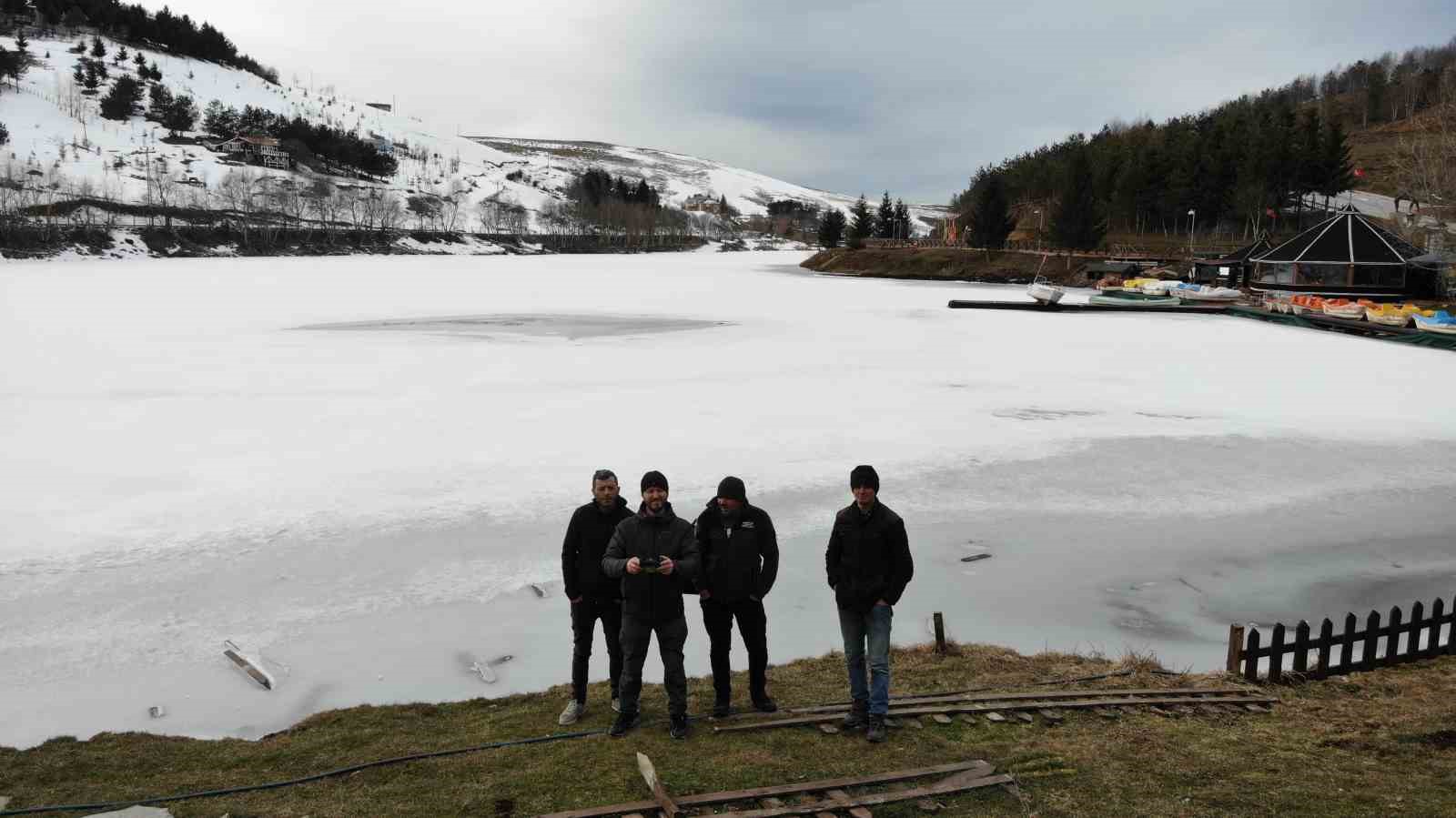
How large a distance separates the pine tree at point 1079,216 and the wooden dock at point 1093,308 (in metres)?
29.1

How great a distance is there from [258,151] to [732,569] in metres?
172

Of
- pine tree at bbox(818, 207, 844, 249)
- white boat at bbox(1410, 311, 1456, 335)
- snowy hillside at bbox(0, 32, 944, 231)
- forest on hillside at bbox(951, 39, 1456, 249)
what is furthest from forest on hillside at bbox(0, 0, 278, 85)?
white boat at bbox(1410, 311, 1456, 335)

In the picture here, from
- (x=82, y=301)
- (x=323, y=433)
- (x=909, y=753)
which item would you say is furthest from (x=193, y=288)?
(x=909, y=753)

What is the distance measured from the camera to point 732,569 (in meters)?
5.27

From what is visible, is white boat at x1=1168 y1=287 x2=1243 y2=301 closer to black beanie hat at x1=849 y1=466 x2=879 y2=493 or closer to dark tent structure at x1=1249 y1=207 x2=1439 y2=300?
dark tent structure at x1=1249 y1=207 x2=1439 y2=300

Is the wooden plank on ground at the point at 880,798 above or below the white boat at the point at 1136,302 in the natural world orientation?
below

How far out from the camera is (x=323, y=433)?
14.2 metres

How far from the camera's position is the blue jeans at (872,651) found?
17.0 ft

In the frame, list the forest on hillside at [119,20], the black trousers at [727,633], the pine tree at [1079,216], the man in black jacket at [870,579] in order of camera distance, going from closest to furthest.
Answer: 1. the man in black jacket at [870,579]
2. the black trousers at [727,633]
3. the pine tree at [1079,216]
4. the forest on hillside at [119,20]

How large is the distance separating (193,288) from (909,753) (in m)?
49.8

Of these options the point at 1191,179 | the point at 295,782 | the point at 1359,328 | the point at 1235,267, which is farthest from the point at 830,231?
the point at 295,782

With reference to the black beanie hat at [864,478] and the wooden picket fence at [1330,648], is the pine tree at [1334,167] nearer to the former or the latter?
the wooden picket fence at [1330,648]

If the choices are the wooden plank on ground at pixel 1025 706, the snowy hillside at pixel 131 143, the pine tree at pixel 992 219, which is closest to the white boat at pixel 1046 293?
the pine tree at pixel 992 219

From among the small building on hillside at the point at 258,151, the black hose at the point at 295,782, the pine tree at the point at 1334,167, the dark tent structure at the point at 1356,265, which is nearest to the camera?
the black hose at the point at 295,782
